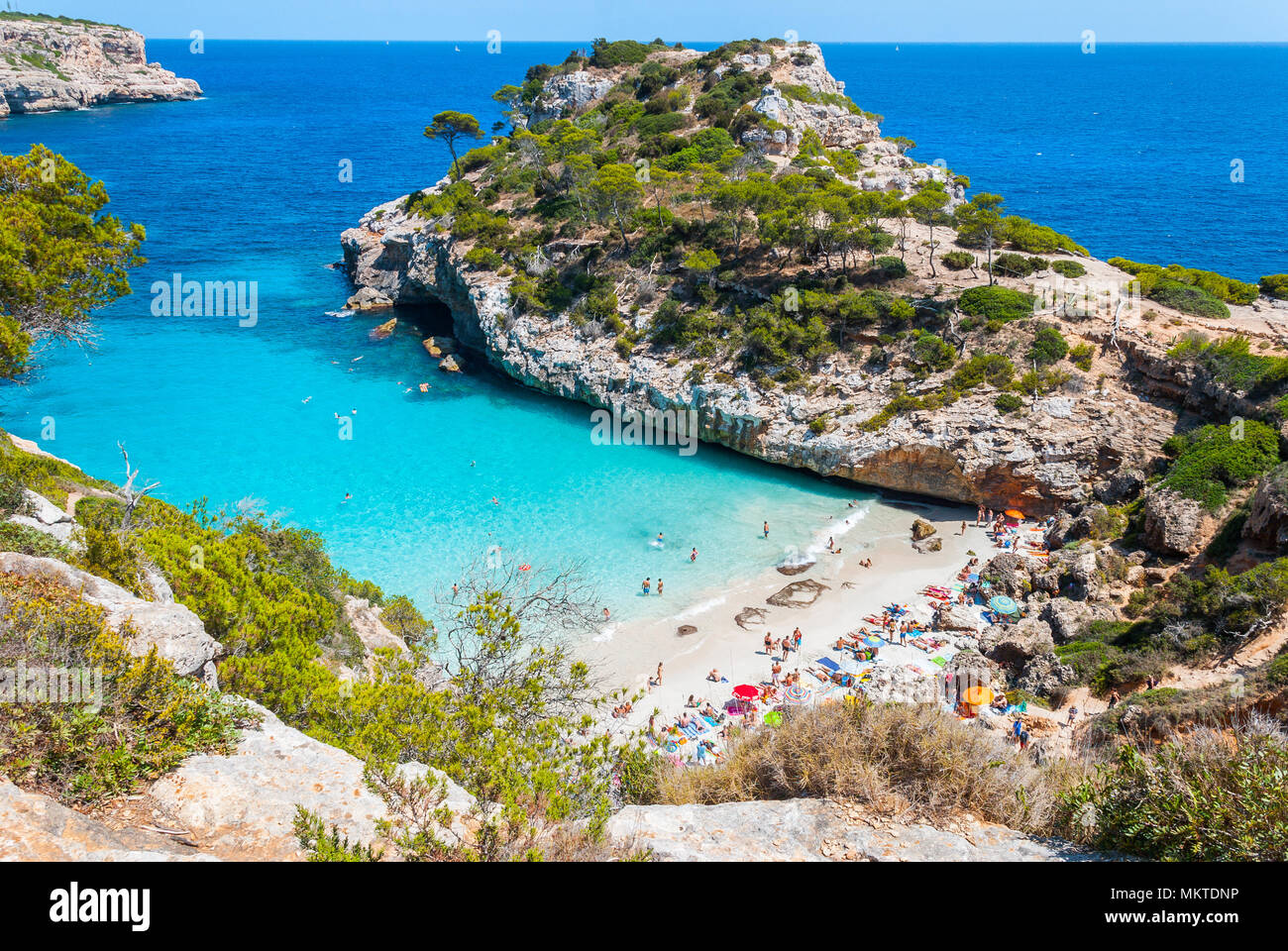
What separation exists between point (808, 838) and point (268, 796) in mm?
5899

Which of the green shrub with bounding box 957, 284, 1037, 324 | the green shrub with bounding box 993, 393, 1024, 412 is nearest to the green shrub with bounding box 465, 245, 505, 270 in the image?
the green shrub with bounding box 957, 284, 1037, 324

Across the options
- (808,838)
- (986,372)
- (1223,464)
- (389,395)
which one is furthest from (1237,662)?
(389,395)

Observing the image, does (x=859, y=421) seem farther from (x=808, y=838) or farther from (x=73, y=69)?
(x=73, y=69)

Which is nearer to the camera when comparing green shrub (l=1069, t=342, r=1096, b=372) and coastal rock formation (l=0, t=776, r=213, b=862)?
coastal rock formation (l=0, t=776, r=213, b=862)

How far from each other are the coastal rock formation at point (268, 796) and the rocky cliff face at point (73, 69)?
5904 inches

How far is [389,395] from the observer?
38938 mm

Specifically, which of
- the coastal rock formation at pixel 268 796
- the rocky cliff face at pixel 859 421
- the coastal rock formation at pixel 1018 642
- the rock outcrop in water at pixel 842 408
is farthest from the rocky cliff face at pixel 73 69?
the coastal rock formation at pixel 1018 642

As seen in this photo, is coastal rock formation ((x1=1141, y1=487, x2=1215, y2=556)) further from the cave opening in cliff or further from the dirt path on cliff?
the cave opening in cliff

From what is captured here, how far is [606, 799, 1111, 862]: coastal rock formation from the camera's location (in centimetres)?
806

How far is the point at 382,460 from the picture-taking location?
3294 centimetres

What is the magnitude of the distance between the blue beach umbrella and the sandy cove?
2.00 metres

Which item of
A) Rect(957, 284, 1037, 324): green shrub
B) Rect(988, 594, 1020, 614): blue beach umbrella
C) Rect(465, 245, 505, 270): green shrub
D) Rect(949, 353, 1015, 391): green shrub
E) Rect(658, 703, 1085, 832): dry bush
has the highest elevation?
Rect(465, 245, 505, 270): green shrub
